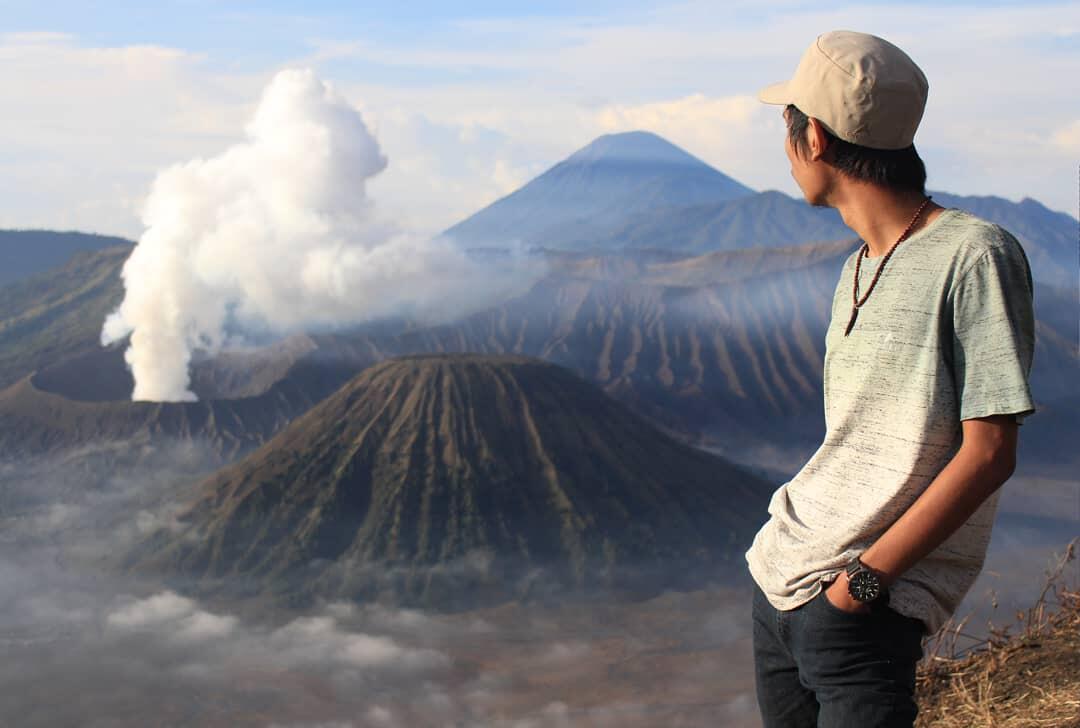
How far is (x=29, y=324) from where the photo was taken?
95125 millimetres

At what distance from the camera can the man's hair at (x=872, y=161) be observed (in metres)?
2.63

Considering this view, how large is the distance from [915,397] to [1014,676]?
8.90 feet

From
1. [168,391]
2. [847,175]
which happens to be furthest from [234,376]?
[847,175]

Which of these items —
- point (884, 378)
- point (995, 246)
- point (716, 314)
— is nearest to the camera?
point (995, 246)

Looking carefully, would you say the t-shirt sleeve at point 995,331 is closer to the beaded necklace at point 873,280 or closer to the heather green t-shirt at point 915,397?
the heather green t-shirt at point 915,397

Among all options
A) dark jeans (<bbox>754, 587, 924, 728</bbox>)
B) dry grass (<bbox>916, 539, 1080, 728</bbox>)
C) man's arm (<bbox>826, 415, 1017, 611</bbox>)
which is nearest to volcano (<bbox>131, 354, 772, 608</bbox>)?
dry grass (<bbox>916, 539, 1080, 728</bbox>)

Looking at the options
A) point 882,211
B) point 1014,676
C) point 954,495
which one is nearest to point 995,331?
point 954,495

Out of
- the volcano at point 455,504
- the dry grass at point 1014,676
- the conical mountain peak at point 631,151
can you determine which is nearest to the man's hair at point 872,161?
the dry grass at point 1014,676

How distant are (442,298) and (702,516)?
154ft

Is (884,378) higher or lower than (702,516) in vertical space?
higher

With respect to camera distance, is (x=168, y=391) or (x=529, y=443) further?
(x=168, y=391)

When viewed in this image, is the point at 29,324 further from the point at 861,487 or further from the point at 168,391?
the point at 861,487

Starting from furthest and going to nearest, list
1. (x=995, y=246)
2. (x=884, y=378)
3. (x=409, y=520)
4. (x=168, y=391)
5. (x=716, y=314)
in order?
1. (x=716, y=314)
2. (x=168, y=391)
3. (x=409, y=520)
4. (x=884, y=378)
5. (x=995, y=246)

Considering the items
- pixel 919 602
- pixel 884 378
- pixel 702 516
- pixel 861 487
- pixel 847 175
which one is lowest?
pixel 702 516
